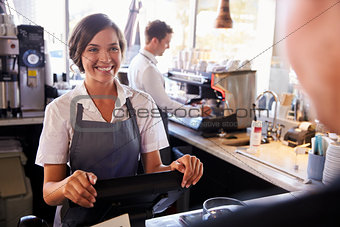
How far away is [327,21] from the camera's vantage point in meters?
0.18

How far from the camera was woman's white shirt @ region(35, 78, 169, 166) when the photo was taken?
1031 mm

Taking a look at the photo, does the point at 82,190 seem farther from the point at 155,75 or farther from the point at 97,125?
the point at 155,75

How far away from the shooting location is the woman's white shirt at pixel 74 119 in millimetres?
1031

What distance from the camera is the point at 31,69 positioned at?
212 cm

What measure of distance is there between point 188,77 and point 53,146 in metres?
1.35

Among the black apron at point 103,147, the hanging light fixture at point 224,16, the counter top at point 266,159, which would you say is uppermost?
the hanging light fixture at point 224,16

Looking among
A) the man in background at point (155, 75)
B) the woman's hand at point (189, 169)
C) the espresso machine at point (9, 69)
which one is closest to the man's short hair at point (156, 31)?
the man in background at point (155, 75)

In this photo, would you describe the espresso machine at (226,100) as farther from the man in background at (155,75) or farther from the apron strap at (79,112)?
the apron strap at (79,112)

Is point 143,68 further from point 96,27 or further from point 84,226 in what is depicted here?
point 84,226

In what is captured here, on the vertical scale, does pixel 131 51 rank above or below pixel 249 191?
above

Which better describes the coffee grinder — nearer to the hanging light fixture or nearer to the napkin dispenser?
the hanging light fixture

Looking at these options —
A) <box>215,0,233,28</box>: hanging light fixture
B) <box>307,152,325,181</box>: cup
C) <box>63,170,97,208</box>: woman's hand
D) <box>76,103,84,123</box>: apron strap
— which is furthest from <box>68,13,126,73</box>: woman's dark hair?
<box>215,0,233,28</box>: hanging light fixture

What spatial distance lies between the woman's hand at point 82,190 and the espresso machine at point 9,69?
1.58m

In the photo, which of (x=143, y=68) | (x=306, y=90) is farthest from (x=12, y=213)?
(x=306, y=90)
